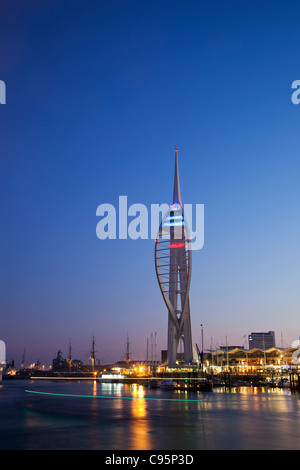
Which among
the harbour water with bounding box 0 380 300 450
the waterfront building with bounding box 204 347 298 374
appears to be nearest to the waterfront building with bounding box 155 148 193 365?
the waterfront building with bounding box 204 347 298 374

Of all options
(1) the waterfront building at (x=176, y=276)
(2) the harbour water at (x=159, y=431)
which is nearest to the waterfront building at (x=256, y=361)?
(1) the waterfront building at (x=176, y=276)

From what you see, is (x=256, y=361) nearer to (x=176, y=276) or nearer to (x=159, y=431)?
(x=176, y=276)

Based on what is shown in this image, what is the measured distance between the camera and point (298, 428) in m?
28.2

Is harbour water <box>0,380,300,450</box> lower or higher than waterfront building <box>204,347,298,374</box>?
higher

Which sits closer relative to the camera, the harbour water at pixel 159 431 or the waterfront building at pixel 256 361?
the harbour water at pixel 159 431

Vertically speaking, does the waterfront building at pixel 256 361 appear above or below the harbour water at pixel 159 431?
below

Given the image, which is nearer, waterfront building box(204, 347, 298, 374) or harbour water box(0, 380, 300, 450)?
harbour water box(0, 380, 300, 450)

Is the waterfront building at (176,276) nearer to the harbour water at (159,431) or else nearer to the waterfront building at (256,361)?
the waterfront building at (256,361)

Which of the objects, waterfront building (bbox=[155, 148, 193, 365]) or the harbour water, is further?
waterfront building (bbox=[155, 148, 193, 365])

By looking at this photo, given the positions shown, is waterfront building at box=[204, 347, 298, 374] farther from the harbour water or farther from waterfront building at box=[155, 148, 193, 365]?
the harbour water

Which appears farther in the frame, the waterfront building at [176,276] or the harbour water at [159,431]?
the waterfront building at [176,276]

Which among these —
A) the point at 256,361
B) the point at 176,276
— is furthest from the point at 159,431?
the point at 256,361
